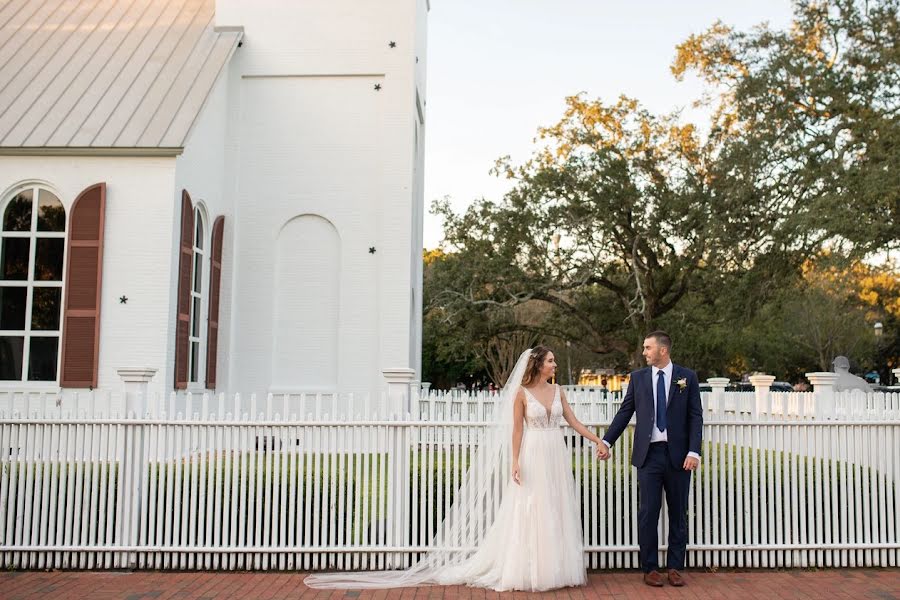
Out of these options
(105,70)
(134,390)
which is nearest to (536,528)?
(134,390)

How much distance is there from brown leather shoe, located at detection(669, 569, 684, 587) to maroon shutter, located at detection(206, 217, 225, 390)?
468 inches

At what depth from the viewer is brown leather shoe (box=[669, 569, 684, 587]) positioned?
7641 millimetres

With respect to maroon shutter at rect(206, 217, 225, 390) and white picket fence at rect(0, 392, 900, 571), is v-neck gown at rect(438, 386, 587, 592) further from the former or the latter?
maroon shutter at rect(206, 217, 225, 390)

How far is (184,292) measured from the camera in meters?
16.0

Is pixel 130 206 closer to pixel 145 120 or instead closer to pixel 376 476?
pixel 145 120

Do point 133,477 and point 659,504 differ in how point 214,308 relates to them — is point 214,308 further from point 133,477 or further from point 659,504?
point 659,504

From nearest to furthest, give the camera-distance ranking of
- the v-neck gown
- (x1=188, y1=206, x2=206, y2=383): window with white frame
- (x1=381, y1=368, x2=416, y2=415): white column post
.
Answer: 1. the v-neck gown
2. (x1=381, y1=368, x2=416, y2=415): white column post
3. (x1=188, y1=206, x2=206, y2=383): window with white frame

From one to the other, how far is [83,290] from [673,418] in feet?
36.1

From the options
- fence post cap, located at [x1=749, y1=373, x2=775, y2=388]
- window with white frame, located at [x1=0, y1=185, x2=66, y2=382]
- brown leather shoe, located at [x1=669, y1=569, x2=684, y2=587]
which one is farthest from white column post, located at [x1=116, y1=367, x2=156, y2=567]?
fence post cap, located at [x1=749, y1=373, x2=775, y2=388]

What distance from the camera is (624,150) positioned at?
31828 millimetres

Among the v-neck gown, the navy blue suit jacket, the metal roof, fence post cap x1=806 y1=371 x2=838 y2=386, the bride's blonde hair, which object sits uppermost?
the metal roof

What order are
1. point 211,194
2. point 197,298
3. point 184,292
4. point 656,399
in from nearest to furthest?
point 656,399, point 184,292, point 197,298, point 211,194

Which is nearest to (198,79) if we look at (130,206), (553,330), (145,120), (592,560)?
(145,120)

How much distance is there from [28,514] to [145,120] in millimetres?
9283
